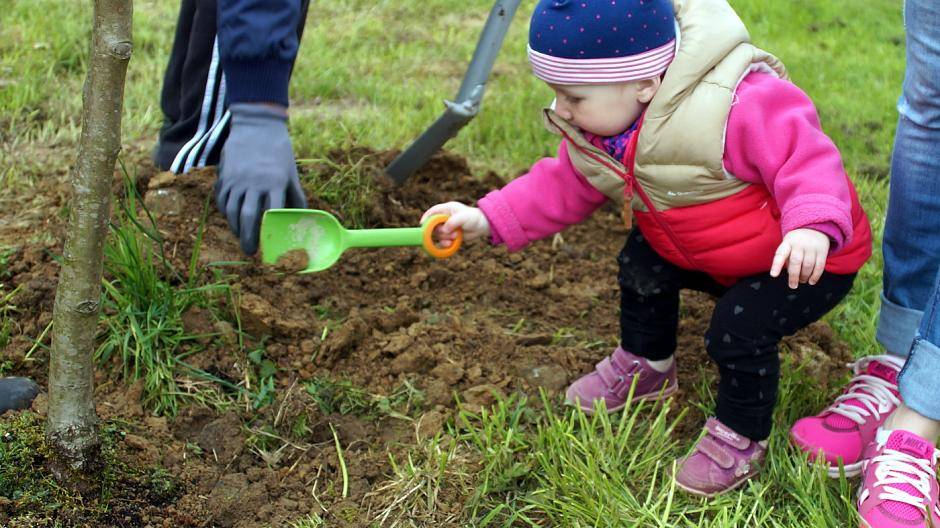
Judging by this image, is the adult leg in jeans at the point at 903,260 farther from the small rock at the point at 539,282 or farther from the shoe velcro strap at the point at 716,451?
the small rock at the point at 539,282

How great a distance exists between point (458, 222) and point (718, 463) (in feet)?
2.58

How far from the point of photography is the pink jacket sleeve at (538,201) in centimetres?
234

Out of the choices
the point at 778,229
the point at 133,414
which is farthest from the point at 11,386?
the point at 778,229

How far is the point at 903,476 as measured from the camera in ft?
6.63

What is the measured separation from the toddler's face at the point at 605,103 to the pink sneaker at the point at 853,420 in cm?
82

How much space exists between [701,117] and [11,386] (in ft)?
5.13

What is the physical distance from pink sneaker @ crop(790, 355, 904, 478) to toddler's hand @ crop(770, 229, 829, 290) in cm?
54

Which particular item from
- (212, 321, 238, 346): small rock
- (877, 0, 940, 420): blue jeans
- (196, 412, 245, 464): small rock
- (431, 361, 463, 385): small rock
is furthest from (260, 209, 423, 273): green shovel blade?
(877, 0, 940, 420): blue jeans

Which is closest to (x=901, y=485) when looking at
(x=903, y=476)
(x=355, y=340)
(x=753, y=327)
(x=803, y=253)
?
(x=903, y=476)

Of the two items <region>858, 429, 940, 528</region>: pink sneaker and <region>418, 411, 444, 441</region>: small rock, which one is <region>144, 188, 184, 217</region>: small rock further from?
<region>858, 429, 940, 528</region>: pink sneaker

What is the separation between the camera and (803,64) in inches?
199

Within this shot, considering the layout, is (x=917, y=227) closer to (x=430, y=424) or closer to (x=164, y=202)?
(x=430, y=424)

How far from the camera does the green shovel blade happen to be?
2.44m

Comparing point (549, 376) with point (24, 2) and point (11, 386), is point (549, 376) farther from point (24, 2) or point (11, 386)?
point (24, 2)
